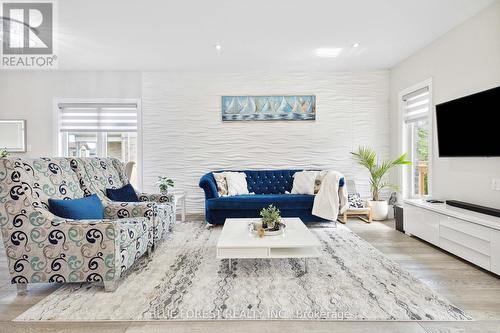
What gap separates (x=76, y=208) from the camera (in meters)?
2.42

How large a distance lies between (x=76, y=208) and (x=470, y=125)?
4.01 meters

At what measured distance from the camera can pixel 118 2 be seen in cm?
295

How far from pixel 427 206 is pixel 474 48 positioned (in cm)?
186

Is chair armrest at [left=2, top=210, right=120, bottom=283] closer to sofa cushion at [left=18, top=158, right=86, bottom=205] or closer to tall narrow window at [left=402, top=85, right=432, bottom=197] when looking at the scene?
sofa cushion at [left=18, top=158, right=86, bottom=205]

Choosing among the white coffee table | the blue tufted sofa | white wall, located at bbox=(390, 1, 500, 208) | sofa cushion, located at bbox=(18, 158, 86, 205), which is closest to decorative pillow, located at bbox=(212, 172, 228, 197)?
the blue tufted sofa

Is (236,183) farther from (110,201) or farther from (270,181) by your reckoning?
(110,201)

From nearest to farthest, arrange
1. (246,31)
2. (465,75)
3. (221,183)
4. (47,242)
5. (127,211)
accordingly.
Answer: (47,242) → (127,211) → (465,75) → (246,31) → (221,183)

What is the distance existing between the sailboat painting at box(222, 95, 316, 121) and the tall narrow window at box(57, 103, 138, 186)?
Answer: 178 cm

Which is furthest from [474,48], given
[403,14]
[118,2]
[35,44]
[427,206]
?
[35,44]

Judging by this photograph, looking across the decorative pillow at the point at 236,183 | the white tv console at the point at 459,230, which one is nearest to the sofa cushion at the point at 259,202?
the decorative pillow at the point at 236,183

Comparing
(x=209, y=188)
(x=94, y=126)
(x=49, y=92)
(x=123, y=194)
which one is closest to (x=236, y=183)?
(x=209, y=188)

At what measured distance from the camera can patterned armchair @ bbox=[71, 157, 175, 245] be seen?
304cm

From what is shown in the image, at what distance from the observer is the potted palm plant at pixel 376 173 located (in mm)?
4707

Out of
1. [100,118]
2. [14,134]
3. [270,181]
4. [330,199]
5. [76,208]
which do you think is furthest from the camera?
[100,118]
